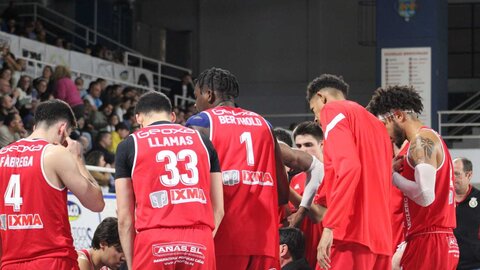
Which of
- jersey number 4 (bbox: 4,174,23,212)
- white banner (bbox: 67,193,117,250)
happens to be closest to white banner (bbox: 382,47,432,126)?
white banner (bbox: 67,193,117,250)

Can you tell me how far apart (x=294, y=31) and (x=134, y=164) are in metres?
23.2

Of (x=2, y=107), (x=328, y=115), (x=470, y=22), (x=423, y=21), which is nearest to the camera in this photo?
(x=328, y=115)

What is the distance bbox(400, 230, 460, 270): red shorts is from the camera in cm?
734

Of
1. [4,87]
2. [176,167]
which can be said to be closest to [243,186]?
[176,167]

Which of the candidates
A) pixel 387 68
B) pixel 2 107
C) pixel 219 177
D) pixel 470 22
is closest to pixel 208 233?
pixel 219 177

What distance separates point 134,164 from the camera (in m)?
6.18

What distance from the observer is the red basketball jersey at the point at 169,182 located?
6113mm

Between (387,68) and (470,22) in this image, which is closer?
(387,68)

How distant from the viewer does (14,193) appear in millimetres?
6781

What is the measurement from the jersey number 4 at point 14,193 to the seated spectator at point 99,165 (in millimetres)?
7633

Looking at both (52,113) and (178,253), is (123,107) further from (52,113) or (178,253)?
(178,253)

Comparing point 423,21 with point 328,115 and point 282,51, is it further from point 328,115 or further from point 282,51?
point 328,115

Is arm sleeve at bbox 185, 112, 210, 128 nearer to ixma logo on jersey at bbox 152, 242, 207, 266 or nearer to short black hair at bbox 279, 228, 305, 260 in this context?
ixma logo on jersey at bbox 152, 242, 207, 266

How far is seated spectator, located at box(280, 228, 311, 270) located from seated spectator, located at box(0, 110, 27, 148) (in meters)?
7.06
